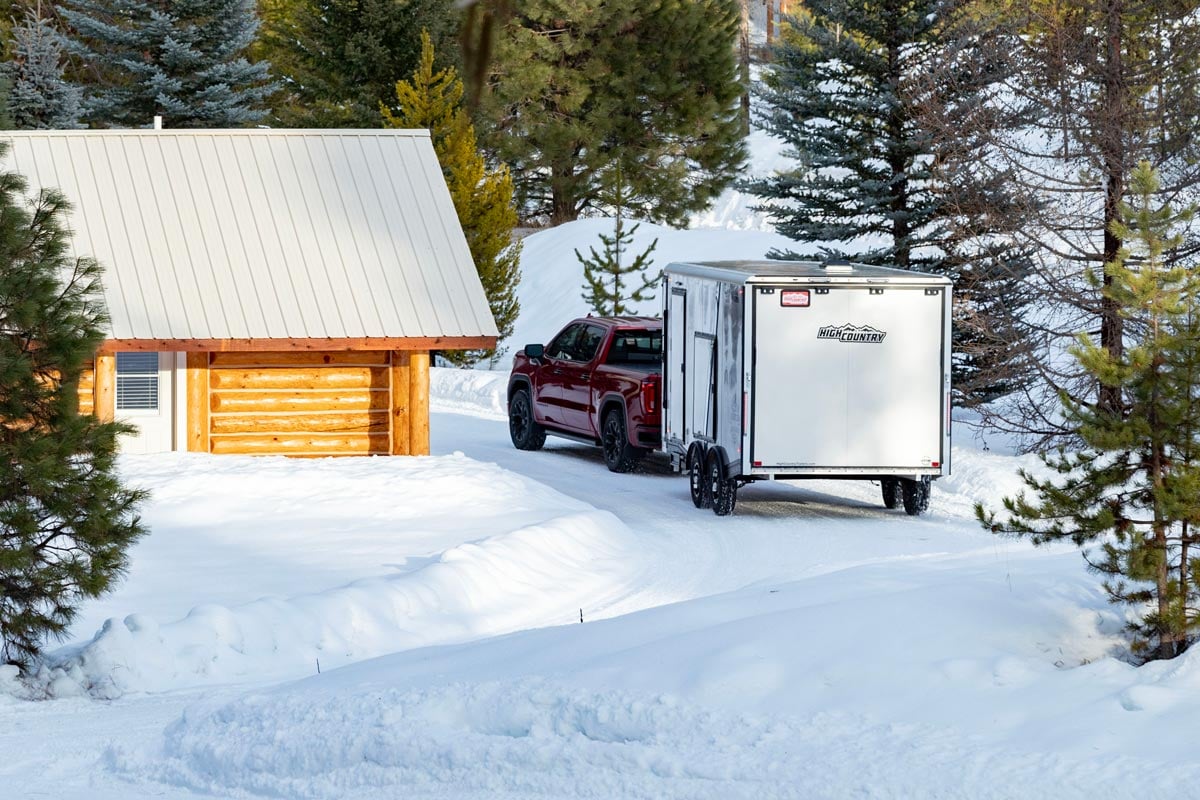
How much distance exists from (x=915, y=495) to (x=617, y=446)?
4447mm

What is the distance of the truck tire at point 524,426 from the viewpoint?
23.5 metres

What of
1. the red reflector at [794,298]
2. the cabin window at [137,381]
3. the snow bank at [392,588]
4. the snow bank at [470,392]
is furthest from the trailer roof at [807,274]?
the snow bank at [470,392]

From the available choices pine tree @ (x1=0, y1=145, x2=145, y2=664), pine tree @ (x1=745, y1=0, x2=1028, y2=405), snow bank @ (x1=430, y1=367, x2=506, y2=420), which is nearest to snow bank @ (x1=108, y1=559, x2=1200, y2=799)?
pine tree @ (x1=0, y1=145, x2=145, y2=664)

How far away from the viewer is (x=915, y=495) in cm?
1797

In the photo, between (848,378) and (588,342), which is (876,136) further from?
(848,378)

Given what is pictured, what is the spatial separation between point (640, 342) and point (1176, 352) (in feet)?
45.5

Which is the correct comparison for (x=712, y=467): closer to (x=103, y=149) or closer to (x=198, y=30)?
(x=103, y=149)

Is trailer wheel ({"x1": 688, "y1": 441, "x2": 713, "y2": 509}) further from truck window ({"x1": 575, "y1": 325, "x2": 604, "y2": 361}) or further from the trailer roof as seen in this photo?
truck window ({"x1": 575, "y1": 325, "x2": 604, "y2": 361})

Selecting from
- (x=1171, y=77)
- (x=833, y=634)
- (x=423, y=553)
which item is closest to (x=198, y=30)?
(x=1171, y=77)

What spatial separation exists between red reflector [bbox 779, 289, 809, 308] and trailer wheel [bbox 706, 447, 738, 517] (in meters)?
1.73

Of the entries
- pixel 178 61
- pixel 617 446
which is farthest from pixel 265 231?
pixel 178 61

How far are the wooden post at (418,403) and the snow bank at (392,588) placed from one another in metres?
1.46

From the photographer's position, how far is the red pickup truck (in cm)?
2059

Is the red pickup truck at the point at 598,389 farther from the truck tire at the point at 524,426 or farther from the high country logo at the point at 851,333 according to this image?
the high country logo at the point at 851,333
